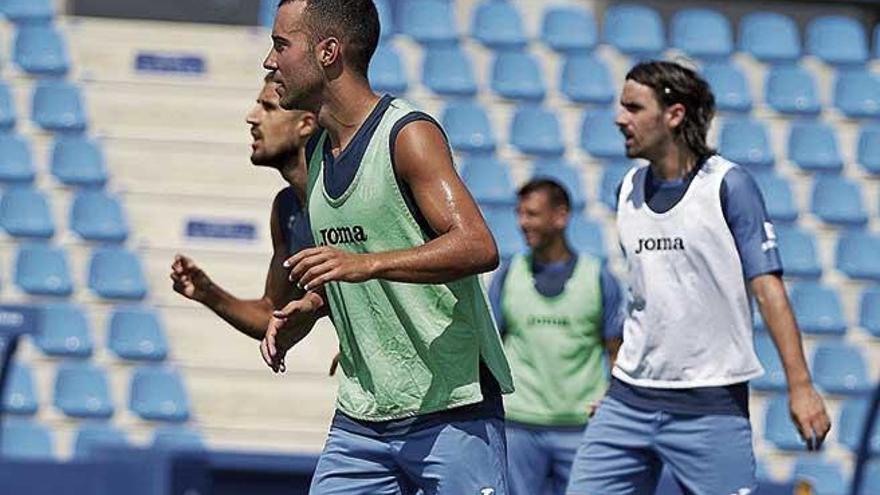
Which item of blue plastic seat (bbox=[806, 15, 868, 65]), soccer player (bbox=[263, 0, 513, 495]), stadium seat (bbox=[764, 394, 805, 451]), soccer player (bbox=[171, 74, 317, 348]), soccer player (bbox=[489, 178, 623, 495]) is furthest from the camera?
blue plastic seat (bbox=[806, 15, 868, 65])

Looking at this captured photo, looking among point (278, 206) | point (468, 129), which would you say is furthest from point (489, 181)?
point (278, 206)

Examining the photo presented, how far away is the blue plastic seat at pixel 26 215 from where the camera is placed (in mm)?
11570

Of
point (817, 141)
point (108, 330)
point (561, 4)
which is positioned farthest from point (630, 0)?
point (108, 330)

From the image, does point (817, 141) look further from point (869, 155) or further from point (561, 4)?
point (561, 4)

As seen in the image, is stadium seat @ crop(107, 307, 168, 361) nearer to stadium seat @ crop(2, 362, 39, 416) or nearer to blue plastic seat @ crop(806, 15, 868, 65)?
stadium seat @ crop(2, 362, 39, 416)

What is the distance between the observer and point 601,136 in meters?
12.1

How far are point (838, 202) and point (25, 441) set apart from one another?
5.39 meters

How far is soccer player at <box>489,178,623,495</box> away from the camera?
8.75 metres

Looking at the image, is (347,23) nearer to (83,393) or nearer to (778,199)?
(83,393)

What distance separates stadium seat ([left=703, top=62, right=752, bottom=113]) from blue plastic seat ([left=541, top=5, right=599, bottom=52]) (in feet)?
2.78

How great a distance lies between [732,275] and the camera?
19.5 ft

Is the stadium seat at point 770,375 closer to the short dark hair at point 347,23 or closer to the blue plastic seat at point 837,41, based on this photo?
the blue plastic seat at point 837,41

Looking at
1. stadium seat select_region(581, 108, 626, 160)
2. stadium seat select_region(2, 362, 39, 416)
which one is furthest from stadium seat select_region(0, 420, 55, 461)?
stadium seat select_region(581, 108, 626, 160)

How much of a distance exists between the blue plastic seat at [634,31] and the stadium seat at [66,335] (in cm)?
412
